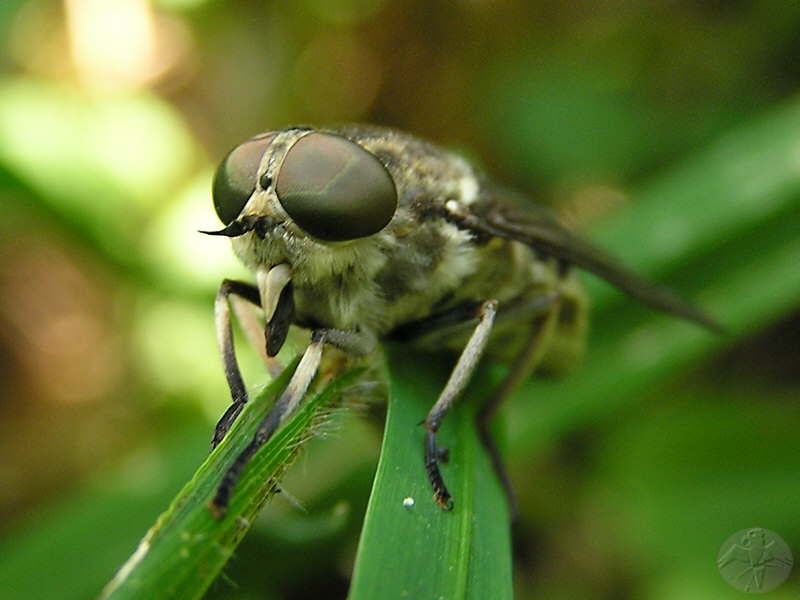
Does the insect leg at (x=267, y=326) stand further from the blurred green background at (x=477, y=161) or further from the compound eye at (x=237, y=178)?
the blurred green background at (x=477, y=161)

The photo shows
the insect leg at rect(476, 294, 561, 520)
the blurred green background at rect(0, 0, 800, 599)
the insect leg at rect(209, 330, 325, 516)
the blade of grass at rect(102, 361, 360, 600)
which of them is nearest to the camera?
the blade of grass at rect(102, 361, 360, 600)

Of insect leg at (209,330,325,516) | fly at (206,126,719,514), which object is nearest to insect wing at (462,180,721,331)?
fly at (206,126,719,514)

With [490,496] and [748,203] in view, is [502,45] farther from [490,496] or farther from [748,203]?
[490,496]

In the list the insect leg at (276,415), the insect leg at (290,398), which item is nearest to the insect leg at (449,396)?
the insect leg at (290,398)

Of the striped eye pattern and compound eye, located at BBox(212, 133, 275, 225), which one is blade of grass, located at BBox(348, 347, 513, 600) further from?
compound eye, located at BBox(212, 133, 275, 225)

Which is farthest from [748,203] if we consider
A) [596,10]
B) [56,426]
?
[56,426]

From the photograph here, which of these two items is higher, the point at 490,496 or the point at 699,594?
the point at 699,594

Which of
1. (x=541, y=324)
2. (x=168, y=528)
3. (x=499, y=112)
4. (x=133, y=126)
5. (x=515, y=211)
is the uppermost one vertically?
(x=499, y=112)

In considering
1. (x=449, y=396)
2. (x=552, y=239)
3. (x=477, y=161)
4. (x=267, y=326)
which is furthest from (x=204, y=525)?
(x=477, y=161)
